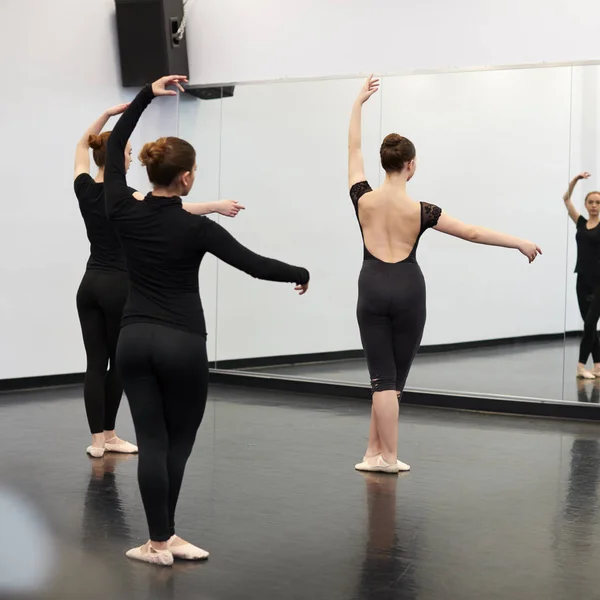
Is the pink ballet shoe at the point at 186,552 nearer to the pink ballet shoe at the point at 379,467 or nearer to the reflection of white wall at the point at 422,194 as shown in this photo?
the pink ballet shoe at the point at 379,467

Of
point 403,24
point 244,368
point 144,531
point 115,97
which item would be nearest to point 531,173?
point 403,24

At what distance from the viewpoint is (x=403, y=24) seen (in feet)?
20.4

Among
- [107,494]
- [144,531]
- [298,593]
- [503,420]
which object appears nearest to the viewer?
[298,593]

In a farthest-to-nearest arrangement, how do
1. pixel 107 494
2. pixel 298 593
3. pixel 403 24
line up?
pixel 403 24, pixel 107 494, pixel 298 593

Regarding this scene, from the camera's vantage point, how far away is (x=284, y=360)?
6727mm

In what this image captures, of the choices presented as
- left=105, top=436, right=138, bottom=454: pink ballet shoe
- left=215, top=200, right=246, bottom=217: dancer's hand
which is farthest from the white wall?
left=215, top=200, right=246, bottom=217: dancer's hand

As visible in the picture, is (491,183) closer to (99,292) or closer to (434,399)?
(434,399)

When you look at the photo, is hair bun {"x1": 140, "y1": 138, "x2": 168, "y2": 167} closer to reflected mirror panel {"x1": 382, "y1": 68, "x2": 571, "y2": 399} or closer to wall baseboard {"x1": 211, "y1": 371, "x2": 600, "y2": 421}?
reflected mirror panel {"x1": 382, "y1": 68, "x2": 571, "y2": 399}

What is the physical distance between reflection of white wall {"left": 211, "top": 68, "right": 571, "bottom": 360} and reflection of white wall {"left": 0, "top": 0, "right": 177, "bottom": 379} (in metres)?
0.99

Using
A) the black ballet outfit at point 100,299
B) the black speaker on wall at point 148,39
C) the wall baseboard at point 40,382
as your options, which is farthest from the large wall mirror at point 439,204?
the black ballet outfit at point 100,299

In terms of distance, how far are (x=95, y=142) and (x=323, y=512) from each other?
6.09ft

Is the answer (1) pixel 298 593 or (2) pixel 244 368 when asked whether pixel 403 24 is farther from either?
(1) pixel 298 593

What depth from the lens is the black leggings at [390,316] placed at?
418 centimetres

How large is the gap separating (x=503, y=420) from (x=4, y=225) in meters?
3.31
